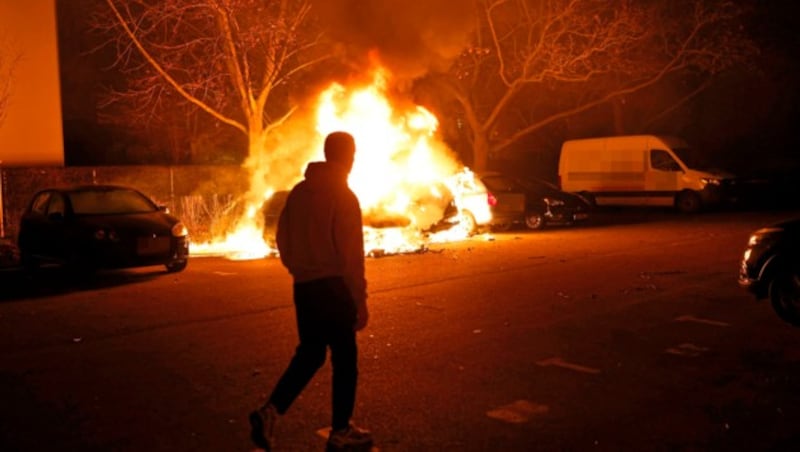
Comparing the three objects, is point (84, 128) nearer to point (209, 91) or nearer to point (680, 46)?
point (209, 91)

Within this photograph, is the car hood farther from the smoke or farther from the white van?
the white van

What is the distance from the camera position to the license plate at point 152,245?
37.5ft

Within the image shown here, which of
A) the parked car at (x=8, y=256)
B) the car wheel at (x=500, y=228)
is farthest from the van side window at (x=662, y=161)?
the parked car at (x=8, y=256)

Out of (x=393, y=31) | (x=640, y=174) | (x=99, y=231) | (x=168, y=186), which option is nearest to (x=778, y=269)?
(x=99, y=231)

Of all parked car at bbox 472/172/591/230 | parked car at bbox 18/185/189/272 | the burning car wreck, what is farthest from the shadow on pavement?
parked car at bbox 472/172/591/230

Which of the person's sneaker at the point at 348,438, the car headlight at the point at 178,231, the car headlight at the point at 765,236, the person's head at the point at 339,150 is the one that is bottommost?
the person's sneaker at the point at 348,438

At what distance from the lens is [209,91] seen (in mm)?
18469

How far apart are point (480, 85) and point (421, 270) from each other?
1375cm

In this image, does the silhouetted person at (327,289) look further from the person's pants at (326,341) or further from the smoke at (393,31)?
the smoke at (393,31)

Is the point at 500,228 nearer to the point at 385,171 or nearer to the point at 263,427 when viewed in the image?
the point at 385,171

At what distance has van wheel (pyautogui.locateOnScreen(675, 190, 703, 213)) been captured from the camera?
21.4 metres

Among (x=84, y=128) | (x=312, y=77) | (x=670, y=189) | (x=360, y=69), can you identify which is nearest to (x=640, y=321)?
(x=360, y=69)

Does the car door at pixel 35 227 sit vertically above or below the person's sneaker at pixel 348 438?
above

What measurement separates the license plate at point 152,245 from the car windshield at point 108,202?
95cm
